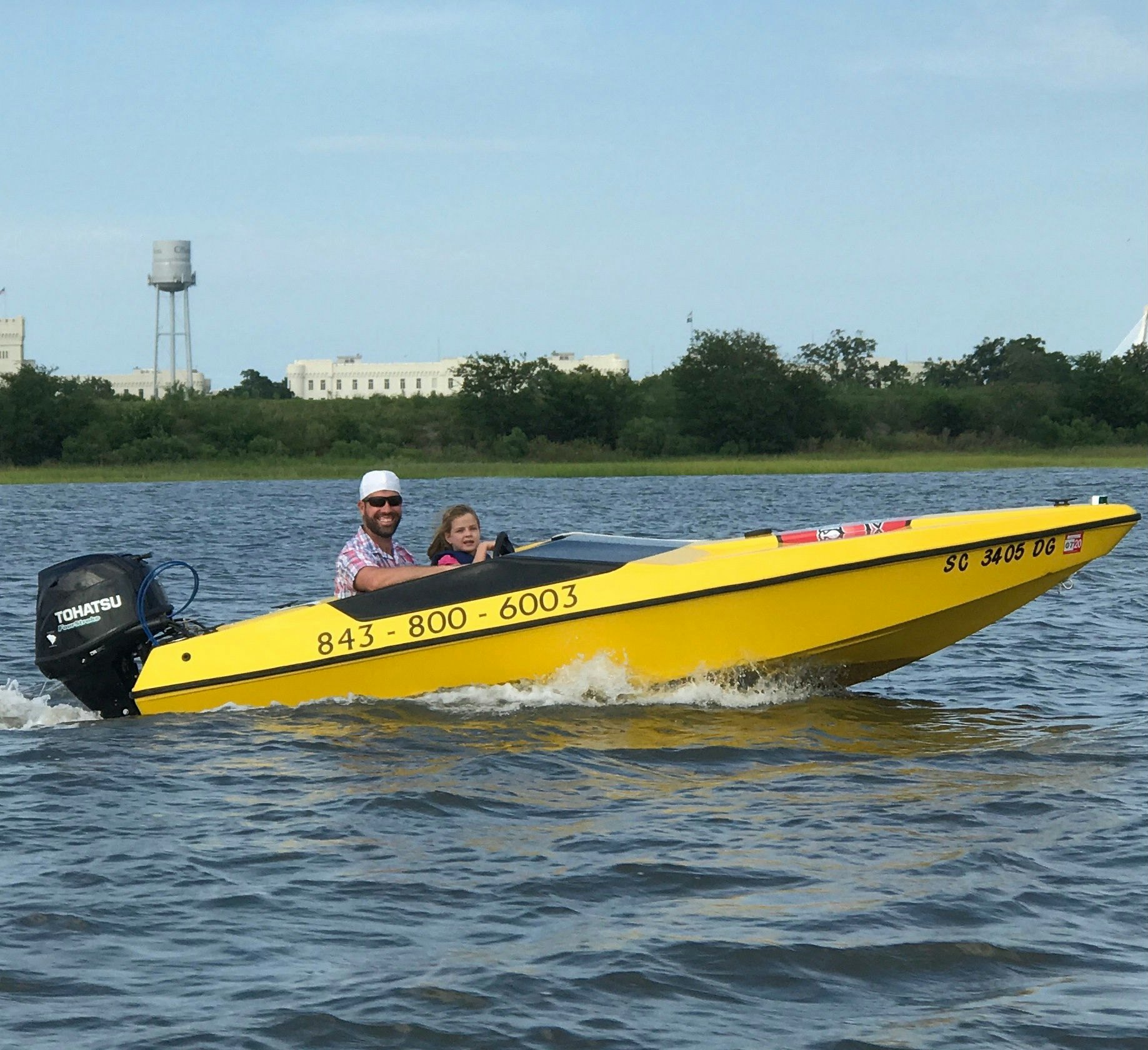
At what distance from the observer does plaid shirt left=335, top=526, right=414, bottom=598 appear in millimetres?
9750

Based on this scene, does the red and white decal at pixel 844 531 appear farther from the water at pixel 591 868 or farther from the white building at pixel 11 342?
the white building at pixel 11 342

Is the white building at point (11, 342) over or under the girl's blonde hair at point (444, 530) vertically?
over

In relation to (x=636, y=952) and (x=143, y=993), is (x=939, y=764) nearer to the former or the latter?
(x=636, y=952)

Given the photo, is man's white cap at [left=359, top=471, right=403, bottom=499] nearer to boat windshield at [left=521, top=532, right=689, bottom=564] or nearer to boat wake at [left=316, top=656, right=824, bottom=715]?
boat windshield at [left=521, top=532, right=689, bottom=564]

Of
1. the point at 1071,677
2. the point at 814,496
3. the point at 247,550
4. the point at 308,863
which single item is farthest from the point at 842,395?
the point at 308,863

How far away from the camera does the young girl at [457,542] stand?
9.88 m

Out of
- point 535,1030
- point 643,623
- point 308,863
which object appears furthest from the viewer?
point 643,623

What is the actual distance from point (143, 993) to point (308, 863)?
56.2 inches

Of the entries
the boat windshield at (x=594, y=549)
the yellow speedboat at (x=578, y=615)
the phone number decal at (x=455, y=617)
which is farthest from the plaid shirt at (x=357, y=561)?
the boat windshield at (x=594, y=549)

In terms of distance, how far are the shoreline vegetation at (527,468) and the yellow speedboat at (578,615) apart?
4335 centimetres

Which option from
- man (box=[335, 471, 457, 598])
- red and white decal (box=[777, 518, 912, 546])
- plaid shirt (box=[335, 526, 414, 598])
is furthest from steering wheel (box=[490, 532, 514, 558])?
red and white decal (box=[777, 518, 912, 546])

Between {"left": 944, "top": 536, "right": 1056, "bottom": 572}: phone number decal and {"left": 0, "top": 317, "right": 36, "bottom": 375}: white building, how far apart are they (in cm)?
16977

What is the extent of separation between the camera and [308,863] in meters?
6.65

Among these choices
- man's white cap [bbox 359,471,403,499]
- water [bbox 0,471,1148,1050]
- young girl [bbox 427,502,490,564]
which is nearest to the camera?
water [bbox 0,471,1148,1050]
